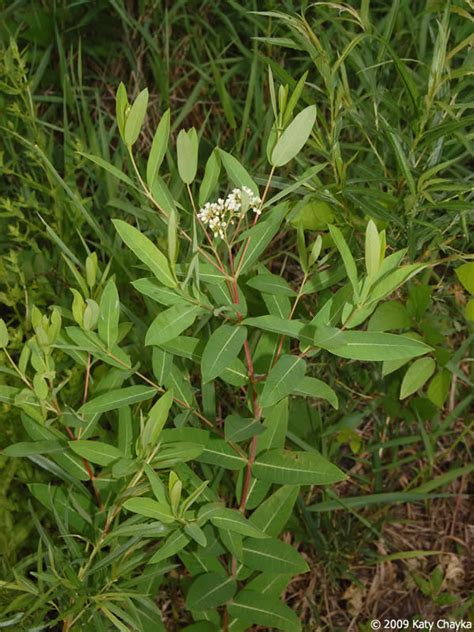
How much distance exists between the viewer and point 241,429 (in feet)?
4.22

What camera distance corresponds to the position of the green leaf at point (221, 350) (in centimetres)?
117

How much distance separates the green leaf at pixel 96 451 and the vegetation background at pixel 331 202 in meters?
0.37

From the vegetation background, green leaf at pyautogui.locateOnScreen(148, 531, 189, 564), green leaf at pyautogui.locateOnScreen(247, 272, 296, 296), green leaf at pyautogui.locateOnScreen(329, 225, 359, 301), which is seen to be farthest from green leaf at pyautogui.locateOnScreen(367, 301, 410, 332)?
green leaf at pyautogui.locateOnScreen(148, 531, 189, 564)

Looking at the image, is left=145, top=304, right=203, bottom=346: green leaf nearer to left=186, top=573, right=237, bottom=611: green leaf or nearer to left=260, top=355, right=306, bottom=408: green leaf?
left=260, top=355, right=306, bottom=408: green leaf

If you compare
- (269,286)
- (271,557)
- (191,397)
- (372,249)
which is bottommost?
(271,557)

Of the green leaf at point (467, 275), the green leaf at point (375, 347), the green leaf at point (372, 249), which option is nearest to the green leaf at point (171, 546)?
the green leaf at point (375, 347)

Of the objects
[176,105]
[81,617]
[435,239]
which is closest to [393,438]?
[435,239]

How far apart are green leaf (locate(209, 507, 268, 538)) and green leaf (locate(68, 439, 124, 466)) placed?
0.60 ft

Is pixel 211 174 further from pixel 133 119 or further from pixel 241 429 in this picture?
pixel 241 429

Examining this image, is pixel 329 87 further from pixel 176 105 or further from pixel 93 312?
pixel 176 105

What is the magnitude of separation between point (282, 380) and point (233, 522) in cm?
29

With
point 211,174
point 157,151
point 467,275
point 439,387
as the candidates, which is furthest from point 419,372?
point 157,151

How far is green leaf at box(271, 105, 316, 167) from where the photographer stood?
3.79 ft

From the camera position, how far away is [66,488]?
1525mm
